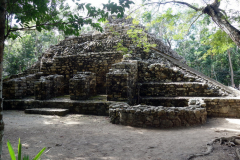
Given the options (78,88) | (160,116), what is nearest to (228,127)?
(160,116)

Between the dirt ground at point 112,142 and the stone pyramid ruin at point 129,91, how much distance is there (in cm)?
56

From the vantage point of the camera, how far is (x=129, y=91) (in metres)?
7.61

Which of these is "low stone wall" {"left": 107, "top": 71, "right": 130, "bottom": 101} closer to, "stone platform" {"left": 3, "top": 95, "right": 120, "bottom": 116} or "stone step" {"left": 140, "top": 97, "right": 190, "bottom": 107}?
"stone platform" {"left": 3, "top": 95, "right": 120, "bottom": 116}

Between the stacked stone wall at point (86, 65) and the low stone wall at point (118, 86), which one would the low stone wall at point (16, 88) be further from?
the low stone wall at point (118, 86)

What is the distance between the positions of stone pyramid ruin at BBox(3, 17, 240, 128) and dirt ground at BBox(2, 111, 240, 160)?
1.83 feet

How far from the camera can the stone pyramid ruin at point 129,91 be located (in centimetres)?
560

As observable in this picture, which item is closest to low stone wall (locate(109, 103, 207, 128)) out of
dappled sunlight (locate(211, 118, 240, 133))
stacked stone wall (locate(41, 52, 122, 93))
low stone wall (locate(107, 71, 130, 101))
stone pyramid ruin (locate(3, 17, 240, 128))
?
stone pyramid ruin (locate(3, 17, 240, 128))

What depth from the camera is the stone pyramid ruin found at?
221 inches

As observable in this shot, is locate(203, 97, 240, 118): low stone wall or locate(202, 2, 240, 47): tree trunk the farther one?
locate(203, 97, 240, 118): low stone wall

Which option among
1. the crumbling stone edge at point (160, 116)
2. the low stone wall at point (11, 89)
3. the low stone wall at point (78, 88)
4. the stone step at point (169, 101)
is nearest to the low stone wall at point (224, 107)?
the stone step at point (169, 101)

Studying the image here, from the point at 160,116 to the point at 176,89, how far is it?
3353 millimetres

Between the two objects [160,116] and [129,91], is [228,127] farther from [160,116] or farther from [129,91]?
[129,91]

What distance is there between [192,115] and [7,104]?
8596mm

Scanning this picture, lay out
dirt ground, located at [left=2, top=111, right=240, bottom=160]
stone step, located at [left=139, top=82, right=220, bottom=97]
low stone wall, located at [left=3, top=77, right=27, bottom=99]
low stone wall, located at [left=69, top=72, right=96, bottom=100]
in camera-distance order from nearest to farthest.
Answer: dirt ground, located at [left=2, top=111, right=240, bottom=160] → stone step, located at [left=139, top=82, right=220, bottom=97] → low stone wall, located at [left=69, top=72, right=96, bottom=100] → low stone wall, located at [left=3, top=77, right=27, bottom=99]
